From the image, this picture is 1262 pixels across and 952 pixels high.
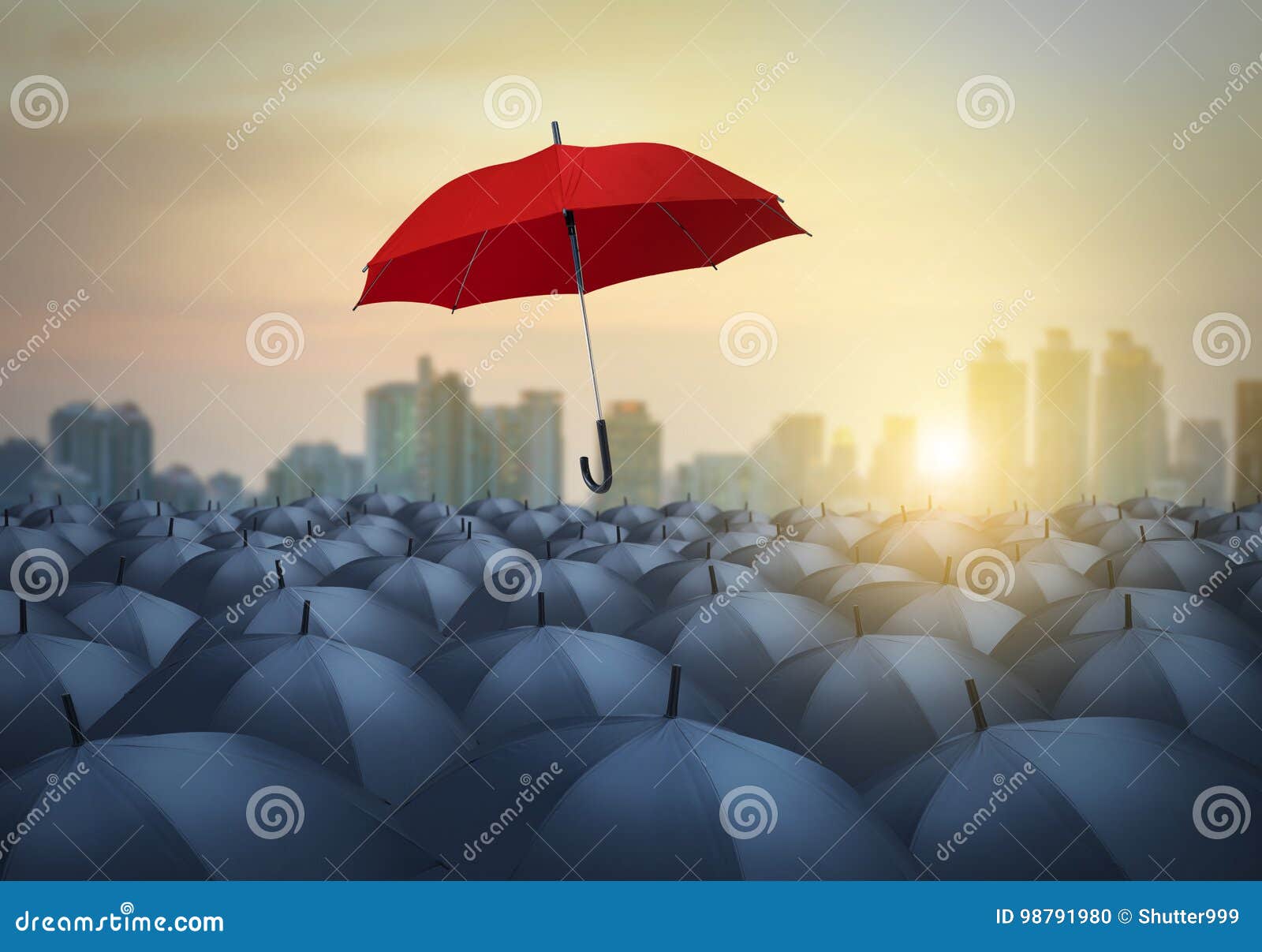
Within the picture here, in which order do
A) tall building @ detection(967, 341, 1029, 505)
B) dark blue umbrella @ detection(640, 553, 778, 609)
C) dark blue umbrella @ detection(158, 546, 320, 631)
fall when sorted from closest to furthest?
dark blue umbrella @ detection(640, 553, 778, 609) < dark blue umbrella @ detection(158, 546, 320, 631) < tall building @ detection(967, 341, 1029, 505)

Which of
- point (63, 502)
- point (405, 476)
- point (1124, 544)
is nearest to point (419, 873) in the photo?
point (1124, 544)

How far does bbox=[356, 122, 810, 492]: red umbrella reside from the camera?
9156 millimetres

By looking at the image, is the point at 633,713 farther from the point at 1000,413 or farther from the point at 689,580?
the point at 1000,413

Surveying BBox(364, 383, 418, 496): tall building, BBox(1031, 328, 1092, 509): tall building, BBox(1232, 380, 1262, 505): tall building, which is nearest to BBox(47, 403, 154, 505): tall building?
BBox(364, 383, 418, 496): tall building

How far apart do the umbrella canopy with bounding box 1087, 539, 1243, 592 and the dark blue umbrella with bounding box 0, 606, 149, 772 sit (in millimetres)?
10222

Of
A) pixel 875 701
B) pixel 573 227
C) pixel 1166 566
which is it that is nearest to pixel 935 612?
pixel 875 701

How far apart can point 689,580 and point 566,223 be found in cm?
461

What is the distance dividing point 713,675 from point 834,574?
152 inches

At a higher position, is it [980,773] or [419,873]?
[980,773]

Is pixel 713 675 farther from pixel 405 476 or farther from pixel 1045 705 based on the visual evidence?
pixel 405 476

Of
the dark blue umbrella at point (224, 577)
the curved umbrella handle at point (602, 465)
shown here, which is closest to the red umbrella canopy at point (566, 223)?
the curved umbrella handle at point (602, 465)

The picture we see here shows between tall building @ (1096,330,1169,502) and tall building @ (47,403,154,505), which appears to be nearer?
tall building @ (47,403,154,505)

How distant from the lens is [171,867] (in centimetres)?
520

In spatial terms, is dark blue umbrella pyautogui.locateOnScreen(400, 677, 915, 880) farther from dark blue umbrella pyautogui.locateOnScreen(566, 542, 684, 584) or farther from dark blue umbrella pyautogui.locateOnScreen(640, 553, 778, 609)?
dark blue umbrella pyautogui.locateOnScreen(566, 542, 684, 584)
